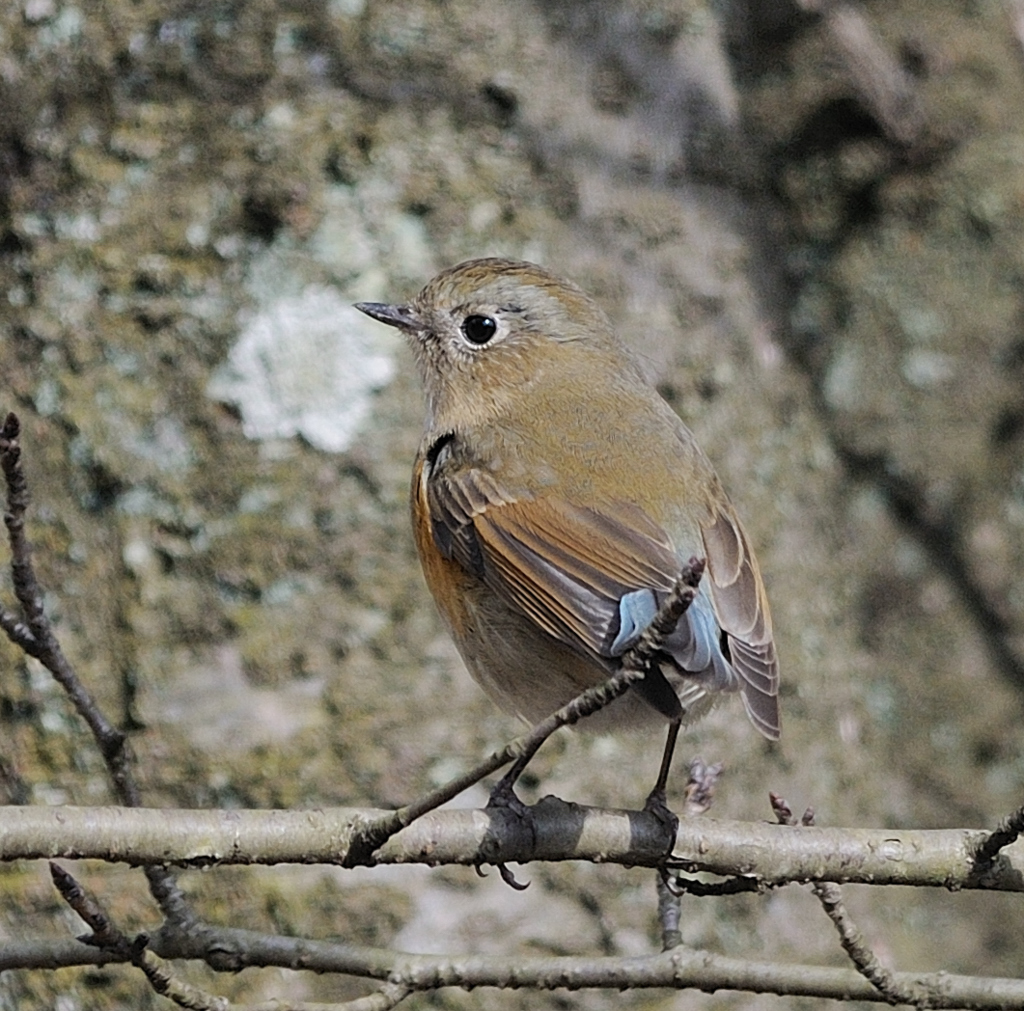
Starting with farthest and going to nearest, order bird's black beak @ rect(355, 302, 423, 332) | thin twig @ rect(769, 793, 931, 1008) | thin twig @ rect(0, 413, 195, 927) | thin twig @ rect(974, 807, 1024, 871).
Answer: bird's black beak @ rect(355, 302, 423, 332) < thin twig @ rect(769, 793, 931, 1008) < thin twig @ rect(974, 807, 1024, 871) < thin twig @ rect(0, 413, 195, 927)

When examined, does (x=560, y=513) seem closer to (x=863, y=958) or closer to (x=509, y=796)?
(x=509, y=796)

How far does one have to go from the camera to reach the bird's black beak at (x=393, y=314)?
10.1 ft

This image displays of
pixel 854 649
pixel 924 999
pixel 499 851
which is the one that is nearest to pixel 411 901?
pixel 499 851

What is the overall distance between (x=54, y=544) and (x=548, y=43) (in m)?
1.68

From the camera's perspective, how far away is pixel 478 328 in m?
3.23

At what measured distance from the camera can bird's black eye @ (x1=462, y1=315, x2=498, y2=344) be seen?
3.21 m

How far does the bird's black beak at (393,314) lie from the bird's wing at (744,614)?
2.54 ft

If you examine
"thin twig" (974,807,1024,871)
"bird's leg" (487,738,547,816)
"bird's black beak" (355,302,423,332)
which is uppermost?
"thin twig" (974,807,1024,871)

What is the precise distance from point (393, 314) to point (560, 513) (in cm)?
68

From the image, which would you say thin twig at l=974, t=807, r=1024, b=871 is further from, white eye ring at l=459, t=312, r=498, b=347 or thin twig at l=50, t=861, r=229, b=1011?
white eye ring at l=459, t=312, r=498, b=347

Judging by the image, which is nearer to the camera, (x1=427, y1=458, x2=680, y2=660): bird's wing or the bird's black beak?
(x1=427, y1=458, x2=680, y2=660): bird's wing

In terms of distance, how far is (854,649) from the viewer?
3768 mm

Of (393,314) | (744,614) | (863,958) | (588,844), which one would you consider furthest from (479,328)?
(863,958)

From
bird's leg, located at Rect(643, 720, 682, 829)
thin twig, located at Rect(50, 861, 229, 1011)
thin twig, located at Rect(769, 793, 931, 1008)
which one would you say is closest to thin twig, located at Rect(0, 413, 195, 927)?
thin twig, located at Rect(50, 861, 229, 1011)
